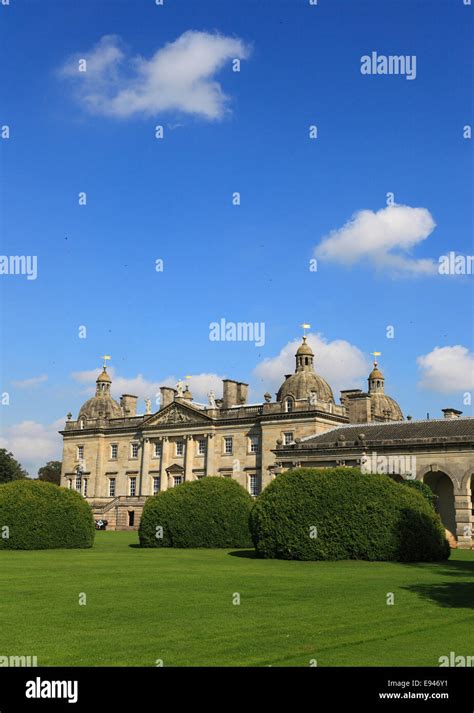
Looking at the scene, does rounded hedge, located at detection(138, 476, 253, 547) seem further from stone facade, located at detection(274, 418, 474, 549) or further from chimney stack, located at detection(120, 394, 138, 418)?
chimney stack, located at detection(120, 394, 138, 418)

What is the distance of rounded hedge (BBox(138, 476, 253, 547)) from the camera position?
3691cm

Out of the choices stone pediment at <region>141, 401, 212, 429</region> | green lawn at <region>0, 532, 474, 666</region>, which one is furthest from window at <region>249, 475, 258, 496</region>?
green lawn at <region>0, 532, 474, 666</region>

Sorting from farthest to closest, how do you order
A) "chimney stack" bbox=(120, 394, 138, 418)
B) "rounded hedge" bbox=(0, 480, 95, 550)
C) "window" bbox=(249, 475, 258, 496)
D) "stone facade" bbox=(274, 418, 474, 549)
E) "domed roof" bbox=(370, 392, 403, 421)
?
1. "chimney stack" bbox=(120, 394, 138, 418)
2. "domed roof" bbox=(370, 392, 403, 421)
3. "window" bbox=(249, 475, 258, 496)
4. "stone facade" bbox=(274, 418, 474, 549)
5. "rounded hedge" bbox=(0, 480, 95, 550)

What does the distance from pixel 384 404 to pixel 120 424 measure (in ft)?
91.8

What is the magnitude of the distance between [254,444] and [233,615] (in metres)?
59.0

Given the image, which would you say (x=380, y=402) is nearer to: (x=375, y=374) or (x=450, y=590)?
(x=375, y=374)

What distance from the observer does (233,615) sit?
14.8 metres

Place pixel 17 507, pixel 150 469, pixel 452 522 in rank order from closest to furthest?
pixel 17 507 < pixel 452 522 < pixel 150 469

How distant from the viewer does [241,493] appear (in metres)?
38.2

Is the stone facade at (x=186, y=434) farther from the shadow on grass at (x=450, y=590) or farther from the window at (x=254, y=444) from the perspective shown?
the shadow on grass at (x=450, y=590)

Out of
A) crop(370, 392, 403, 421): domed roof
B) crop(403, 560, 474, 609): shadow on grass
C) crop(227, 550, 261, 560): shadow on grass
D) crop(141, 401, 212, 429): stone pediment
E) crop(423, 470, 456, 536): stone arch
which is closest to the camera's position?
crop(403, 560, 474, 609): shadow on grass

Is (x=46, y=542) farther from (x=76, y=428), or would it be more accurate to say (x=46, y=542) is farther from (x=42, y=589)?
(x=76, y=428)

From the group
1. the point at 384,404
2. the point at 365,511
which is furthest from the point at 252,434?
the point at 365,511

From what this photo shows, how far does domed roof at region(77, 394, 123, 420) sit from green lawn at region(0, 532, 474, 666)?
6345cm
